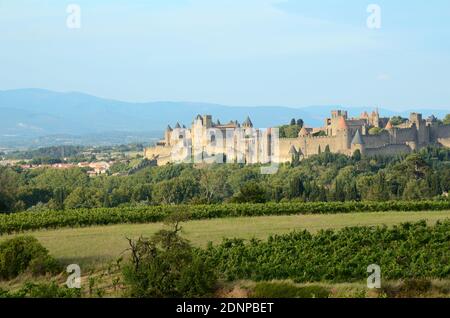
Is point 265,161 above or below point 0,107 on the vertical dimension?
below

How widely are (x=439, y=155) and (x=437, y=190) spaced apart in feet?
72.7

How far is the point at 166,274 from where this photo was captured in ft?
38.1

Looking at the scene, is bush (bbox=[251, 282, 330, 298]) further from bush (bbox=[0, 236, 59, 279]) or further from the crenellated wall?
the crenellated wall

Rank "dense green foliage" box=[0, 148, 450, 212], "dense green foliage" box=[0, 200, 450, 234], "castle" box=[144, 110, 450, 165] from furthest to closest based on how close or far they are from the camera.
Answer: "castle" box=[144, 110, 450, 165] < "dense green foliage" box=[0, 148, 450, 212] < "dense green foliage" box=[0, 200, 450, 234]

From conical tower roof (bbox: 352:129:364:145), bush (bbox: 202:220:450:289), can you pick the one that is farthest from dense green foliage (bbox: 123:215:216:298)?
conical tower roof (bbox: 352:129:364:145)

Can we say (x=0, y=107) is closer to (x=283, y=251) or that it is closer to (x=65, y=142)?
(x=65, y=142)

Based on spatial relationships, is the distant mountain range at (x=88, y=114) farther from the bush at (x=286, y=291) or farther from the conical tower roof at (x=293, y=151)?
the bush at (x=286, y=291)

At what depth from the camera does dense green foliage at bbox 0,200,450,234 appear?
2365 centimetres

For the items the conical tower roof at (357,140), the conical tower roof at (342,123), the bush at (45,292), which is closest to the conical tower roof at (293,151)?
the conical tower roof at (357,140)

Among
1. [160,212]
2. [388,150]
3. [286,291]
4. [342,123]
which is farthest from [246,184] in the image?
[342,123]

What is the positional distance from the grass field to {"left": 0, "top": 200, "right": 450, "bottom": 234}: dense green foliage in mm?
905

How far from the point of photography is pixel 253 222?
2358cm

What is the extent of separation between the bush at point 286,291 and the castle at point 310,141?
52.9 meters
